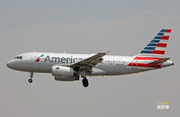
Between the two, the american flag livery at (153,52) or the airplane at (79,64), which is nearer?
the airplane at (79,64)

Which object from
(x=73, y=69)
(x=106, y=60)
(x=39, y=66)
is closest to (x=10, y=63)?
(x=39, y=66)

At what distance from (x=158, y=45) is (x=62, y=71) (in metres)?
14.6

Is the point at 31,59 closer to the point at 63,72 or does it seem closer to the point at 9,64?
the point at 9,64

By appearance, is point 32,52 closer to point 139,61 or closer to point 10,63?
point 10,63

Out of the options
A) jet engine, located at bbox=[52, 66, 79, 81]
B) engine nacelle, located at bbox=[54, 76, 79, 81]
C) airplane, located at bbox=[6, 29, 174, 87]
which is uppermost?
airplane, located at bbox=[6, 29, 174, 87]

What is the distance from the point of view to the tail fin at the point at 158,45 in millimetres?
40969

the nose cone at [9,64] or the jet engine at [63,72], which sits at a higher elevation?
the nose cone at [9,64]

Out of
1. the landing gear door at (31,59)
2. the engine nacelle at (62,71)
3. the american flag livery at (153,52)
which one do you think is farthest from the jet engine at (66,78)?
the american flag livery at (153,52)

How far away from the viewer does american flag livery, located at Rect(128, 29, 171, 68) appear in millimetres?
38938

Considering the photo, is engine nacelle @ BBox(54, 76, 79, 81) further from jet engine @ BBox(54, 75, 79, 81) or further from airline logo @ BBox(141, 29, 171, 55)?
airline logo @ BBox(141, 29, 171, 55)

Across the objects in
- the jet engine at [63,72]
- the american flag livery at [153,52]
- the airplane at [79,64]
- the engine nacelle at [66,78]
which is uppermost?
the american flag livery at [153,52]

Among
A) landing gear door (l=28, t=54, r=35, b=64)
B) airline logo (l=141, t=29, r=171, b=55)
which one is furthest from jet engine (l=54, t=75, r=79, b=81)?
airline logo (l=141, t=29, r=171, b=55)

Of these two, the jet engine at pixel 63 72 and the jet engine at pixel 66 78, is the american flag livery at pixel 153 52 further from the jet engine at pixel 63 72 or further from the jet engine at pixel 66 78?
the jet engine at pixel 63 72

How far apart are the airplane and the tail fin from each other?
3.77ft
